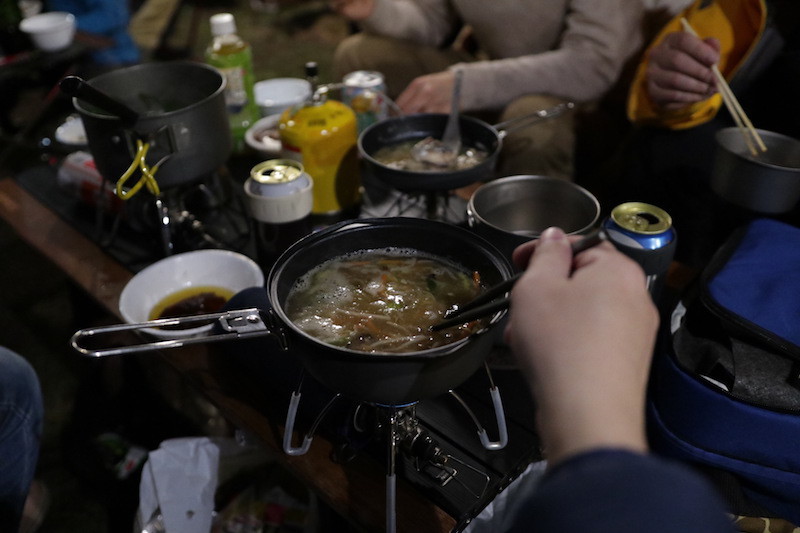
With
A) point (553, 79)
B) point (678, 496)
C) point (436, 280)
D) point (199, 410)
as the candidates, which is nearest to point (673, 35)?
point (553, 79)

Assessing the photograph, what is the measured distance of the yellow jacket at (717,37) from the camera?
198 cm

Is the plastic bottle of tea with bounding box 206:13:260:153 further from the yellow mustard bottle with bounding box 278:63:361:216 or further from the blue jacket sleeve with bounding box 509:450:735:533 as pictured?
the blue jacket sleeve with bounding box 509:450:735:533

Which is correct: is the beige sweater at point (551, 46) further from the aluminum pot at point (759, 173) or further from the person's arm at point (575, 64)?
the aluminum pot at point (759, 173)

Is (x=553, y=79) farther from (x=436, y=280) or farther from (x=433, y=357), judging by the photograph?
(x=433, y=357)

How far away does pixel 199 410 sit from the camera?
2096 mm

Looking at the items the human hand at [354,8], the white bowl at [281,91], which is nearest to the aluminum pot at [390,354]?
the white bowl at [281,91]

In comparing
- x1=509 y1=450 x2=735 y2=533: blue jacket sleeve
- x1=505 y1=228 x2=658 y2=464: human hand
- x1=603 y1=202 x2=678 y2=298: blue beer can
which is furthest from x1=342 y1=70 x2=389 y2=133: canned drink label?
x1=509 y1=450 x2=735 y2=533: blue jacket sleeve

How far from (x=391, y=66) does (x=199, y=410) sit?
1806 millimetres

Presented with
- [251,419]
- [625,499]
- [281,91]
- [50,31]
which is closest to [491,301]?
[625,499]

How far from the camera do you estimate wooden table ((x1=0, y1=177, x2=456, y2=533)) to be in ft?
3.56

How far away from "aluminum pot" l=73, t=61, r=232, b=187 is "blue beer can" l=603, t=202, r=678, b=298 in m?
0.99

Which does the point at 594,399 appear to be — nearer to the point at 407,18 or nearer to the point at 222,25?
the point at 222,25

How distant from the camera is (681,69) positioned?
1857 millimetres

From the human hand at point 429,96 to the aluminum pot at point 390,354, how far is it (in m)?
1.28
